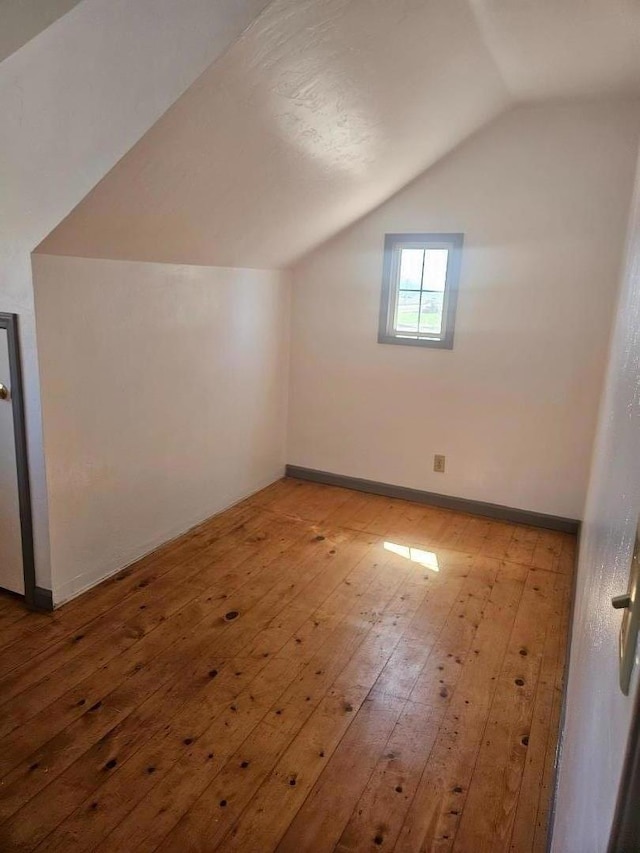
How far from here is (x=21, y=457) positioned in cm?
242

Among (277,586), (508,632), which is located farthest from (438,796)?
(277,586)

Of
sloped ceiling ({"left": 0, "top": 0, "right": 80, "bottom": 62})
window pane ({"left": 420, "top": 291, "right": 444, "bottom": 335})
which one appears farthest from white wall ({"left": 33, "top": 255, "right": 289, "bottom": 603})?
window pane ({"left": 420, "top": 291, "right": 444, "bottom": 335})

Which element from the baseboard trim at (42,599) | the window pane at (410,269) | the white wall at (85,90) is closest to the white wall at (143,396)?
the baseboard trim at (42,599)

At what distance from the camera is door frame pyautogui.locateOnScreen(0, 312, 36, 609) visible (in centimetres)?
230

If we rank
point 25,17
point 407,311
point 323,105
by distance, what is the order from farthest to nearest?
1. point 407,311
2. point 323,105
3. point 25,17

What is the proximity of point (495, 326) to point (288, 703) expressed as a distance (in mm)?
2459

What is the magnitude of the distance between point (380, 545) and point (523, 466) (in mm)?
1061

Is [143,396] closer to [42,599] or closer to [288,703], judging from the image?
[42,599]

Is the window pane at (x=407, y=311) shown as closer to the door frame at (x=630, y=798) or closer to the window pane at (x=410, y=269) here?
the window pane at (x=410, y=269)

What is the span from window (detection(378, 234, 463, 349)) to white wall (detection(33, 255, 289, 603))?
29.2 inches

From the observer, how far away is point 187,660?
7.37 feet

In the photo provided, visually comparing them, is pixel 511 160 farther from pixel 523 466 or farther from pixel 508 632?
pixel 508 632

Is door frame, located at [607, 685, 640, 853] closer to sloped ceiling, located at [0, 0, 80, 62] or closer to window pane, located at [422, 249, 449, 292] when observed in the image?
sloped ceiling, located at [0, 0, 80, 62]

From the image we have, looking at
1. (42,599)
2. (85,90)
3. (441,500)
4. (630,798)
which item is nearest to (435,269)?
(441,500)
